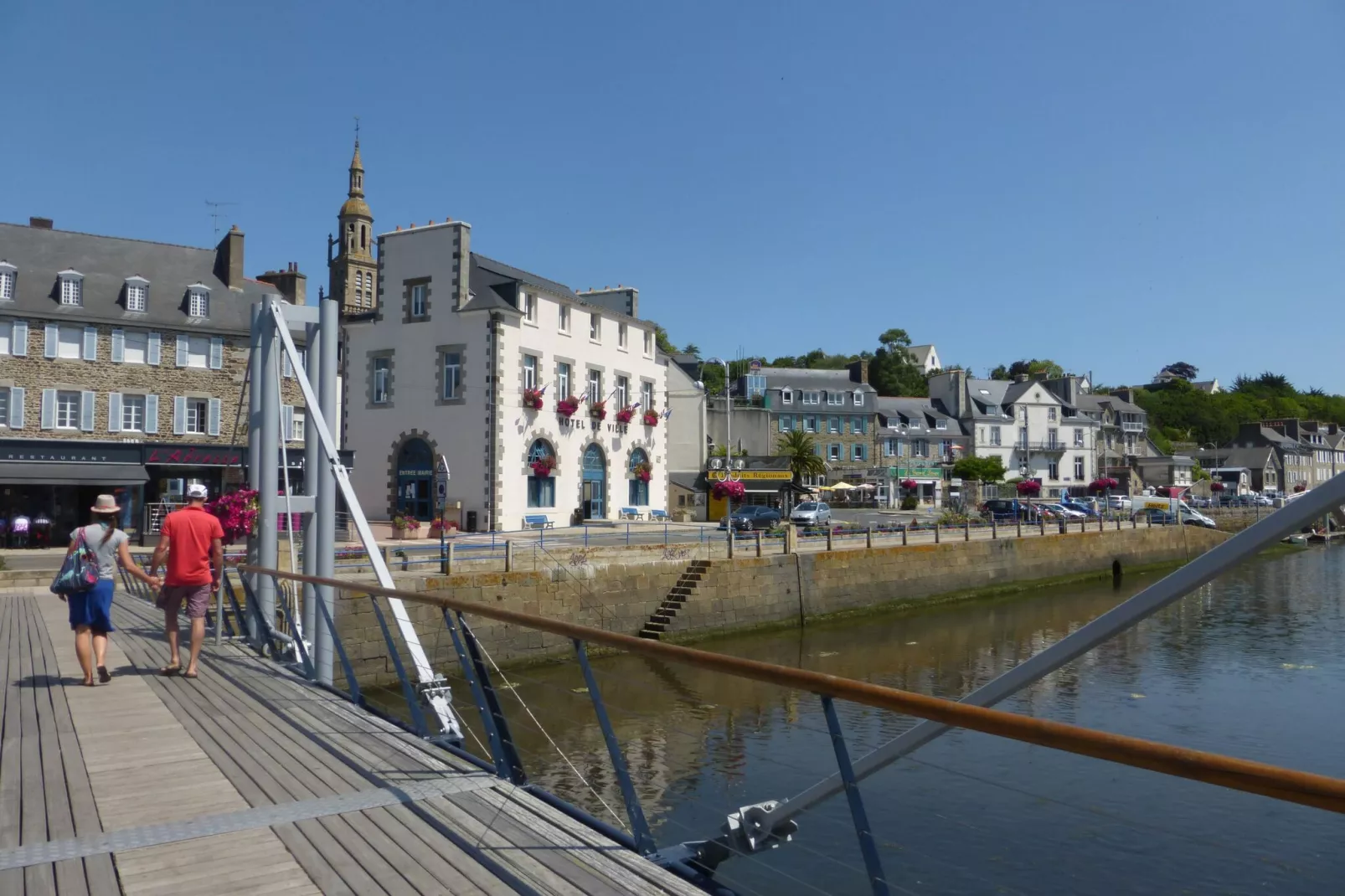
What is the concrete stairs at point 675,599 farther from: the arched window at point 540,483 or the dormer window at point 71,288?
the dormer window at point 71,288

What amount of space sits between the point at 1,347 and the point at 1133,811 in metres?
33.7

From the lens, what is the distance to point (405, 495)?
3534 centimetres

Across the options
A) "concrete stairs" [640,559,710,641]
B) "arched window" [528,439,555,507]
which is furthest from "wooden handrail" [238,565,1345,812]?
"arched window" [528,439,555,507]

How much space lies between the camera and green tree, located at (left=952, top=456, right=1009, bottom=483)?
64.8m

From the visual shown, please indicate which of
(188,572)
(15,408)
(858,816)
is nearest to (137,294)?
(15,408)

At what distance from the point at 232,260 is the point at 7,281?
7.41 metres

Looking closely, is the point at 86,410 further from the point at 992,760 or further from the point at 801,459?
the point at 801,459

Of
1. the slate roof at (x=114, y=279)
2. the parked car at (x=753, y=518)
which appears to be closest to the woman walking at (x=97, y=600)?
the slate roof at (x=114, y=279)

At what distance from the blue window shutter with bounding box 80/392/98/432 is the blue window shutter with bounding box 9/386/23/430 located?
5.32ft

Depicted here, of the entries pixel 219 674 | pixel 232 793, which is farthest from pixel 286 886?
pixel 219 674

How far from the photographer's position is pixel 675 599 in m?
23.6

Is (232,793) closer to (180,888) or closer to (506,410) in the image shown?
(180,888)

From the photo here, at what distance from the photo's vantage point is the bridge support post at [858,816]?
11.2ft

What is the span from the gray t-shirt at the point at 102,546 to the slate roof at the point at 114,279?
28.1 metres
